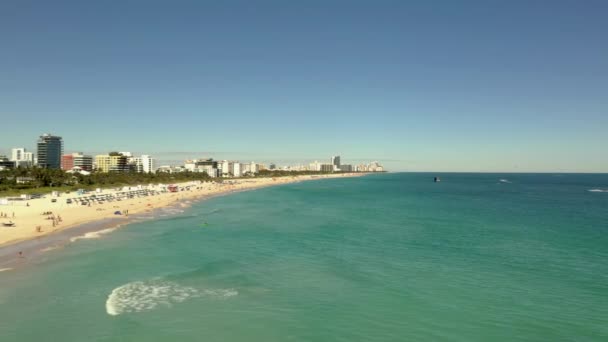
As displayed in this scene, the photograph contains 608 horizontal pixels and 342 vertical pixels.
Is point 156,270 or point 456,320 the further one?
point 156,270

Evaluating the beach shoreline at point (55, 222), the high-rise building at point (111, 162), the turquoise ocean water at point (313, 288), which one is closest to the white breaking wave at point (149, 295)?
the turquoise ocean water at point (313, 288)

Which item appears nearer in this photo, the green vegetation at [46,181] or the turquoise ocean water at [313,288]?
the turquoise ocean water at [313,288]

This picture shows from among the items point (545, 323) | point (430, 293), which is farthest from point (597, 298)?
point (430, 293)

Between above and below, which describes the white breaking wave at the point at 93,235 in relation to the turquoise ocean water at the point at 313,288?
below

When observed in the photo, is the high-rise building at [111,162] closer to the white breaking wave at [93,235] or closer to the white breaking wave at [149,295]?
the white breaking wave at [93,235]

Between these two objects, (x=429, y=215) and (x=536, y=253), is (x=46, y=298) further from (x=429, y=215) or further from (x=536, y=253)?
(x=429, y=215)

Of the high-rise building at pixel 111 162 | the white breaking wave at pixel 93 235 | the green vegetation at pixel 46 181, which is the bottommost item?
the white breaking wave at pixel 93 235

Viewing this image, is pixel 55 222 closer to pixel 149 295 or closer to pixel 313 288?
pixel 149 295

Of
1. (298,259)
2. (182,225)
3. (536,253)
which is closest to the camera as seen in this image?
(298,259)
